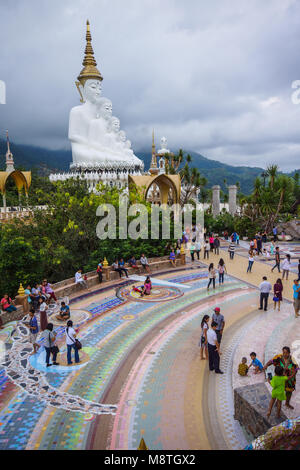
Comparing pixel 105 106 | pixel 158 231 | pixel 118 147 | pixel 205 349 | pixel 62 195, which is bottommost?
pixel 205 349

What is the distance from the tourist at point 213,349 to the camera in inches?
272

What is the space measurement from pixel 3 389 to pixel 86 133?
109ft

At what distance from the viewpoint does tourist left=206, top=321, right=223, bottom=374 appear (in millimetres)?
6910

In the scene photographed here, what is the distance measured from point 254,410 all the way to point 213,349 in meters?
1.89

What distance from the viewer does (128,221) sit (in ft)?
58.5

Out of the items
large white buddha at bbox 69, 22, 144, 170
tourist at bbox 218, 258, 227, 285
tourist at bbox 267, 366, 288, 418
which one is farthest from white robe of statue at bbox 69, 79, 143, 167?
tourist at bbox 267, 366, 288, 418

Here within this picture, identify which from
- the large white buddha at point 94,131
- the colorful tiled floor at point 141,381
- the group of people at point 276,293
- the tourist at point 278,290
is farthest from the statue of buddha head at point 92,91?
the tourist at point 278,290

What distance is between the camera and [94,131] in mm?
36219

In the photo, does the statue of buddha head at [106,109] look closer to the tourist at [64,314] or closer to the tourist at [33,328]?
the tourist at [64,314]

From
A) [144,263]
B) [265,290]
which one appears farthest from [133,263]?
[265,290]

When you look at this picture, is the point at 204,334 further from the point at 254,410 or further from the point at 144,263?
the point at 144,263

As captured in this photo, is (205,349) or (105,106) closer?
(205,349)

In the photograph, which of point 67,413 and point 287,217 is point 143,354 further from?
point 287,217
